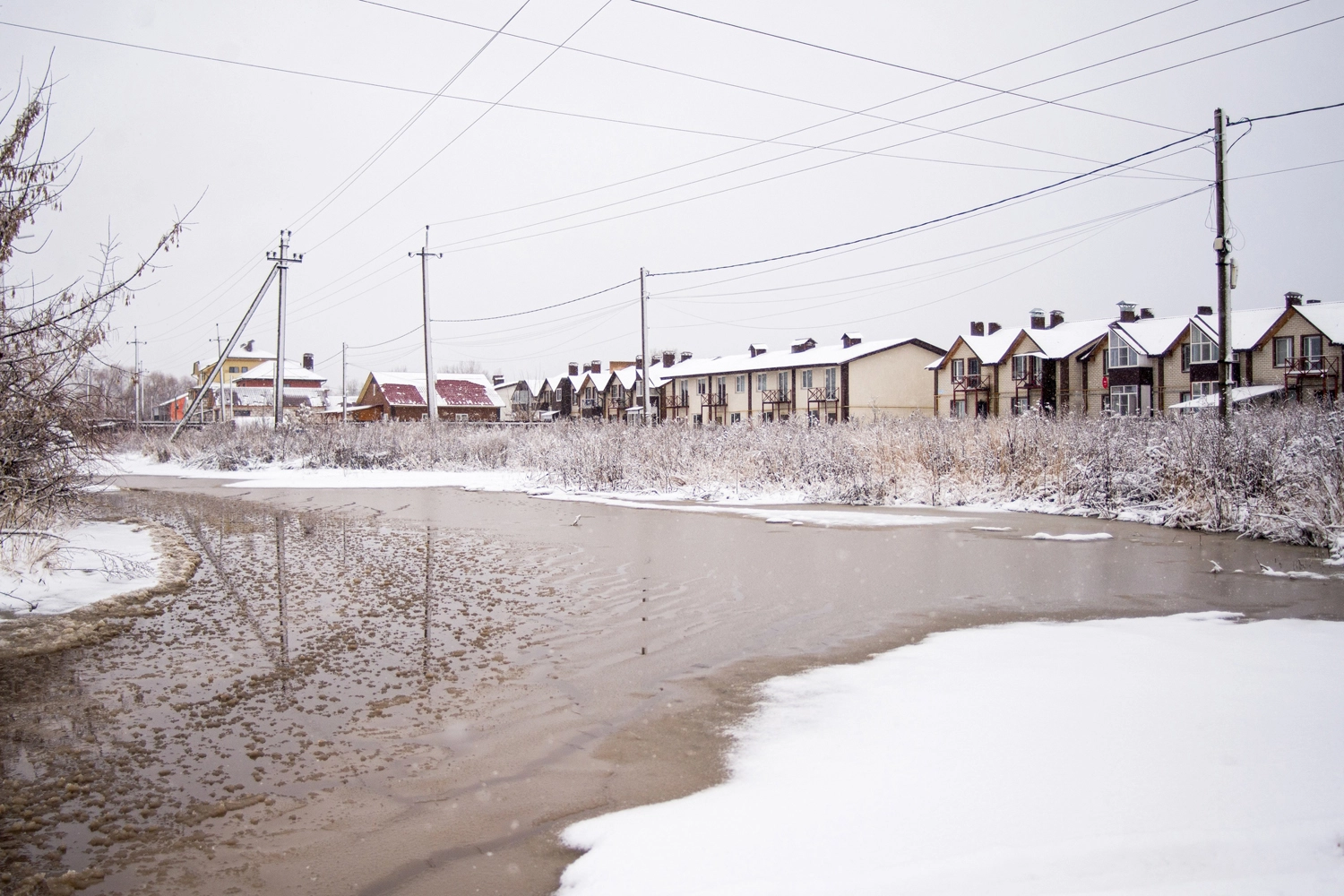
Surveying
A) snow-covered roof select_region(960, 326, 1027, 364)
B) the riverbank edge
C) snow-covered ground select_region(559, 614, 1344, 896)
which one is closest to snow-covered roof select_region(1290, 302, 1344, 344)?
snow-covered roof select_region(960, 326, 1027, 364)

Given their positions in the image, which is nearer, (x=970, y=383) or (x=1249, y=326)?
(x=1249, y=326)

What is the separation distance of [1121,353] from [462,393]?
5350cm

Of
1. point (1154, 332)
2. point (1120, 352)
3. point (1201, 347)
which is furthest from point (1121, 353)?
point (1201, 347)

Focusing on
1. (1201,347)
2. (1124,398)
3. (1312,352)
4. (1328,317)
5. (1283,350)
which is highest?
(1328,317)

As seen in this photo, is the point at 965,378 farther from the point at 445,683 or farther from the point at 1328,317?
the point at 445,683

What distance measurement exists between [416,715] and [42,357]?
4410mm

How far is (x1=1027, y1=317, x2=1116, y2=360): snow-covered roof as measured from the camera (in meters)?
51.1

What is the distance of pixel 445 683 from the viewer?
569 cm

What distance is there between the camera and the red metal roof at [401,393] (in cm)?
7569

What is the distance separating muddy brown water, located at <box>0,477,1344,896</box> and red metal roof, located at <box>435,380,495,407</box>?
65.8 meters

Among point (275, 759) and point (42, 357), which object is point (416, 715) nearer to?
point (275, 759)

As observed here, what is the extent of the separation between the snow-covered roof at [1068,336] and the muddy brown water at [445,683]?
4230cm

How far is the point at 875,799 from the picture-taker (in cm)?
366

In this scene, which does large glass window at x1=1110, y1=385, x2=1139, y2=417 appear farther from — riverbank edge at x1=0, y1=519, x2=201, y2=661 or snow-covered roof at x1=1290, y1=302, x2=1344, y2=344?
riverbank edge at x1=0, y1=519, x2=201, y2=661
